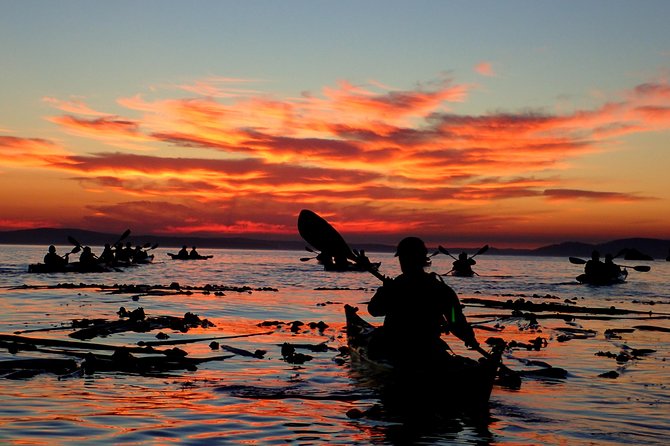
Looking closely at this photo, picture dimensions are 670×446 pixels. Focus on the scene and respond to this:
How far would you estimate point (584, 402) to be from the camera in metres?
13.6

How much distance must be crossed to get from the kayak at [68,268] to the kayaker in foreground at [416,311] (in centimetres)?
5638

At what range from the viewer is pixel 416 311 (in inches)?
492

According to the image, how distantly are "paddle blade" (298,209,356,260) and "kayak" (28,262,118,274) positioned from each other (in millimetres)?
53106

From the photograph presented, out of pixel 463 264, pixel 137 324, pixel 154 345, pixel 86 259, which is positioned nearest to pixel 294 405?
pixel 154 345

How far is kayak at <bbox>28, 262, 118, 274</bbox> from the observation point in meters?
63.1

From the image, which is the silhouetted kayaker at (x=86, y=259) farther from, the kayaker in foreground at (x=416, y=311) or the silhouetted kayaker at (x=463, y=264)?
the kayaker in foreground at (x=416, y=311)

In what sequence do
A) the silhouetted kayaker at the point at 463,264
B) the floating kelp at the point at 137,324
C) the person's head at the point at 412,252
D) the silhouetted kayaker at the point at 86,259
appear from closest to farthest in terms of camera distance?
the person's head at the point at 412,252 < the floating kelp at the point at 137,324 < the silhouetted kayaker at the point at 86,259 < the silhouetted kayaker at the point at 463,264

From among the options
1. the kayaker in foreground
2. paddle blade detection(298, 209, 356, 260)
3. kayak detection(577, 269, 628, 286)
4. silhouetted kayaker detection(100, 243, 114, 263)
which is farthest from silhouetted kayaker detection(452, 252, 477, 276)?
the kayaker in foreground

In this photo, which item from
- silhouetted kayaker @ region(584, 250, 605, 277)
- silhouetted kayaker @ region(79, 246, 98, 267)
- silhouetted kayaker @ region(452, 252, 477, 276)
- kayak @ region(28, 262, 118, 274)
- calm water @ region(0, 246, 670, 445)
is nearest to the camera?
calm water @ region(0, 246, 670, 445)

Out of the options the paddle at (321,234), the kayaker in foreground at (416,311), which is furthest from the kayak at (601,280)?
the kayaker in foreground at (416,311)

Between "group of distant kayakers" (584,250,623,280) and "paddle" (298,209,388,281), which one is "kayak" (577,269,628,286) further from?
"paddle" (298,209,388,281)

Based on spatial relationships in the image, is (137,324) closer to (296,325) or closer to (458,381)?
(296,325)

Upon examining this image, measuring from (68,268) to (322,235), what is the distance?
5477 centimetres

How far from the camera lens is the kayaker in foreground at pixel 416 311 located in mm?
12045
